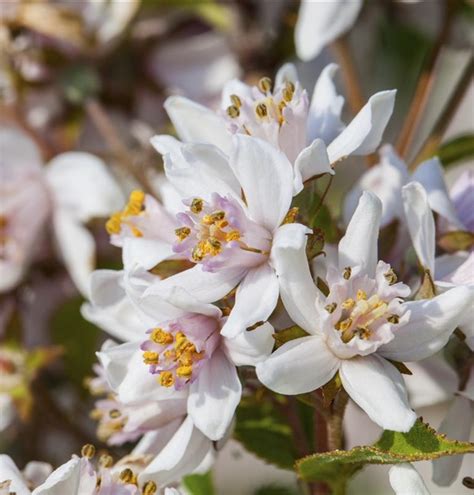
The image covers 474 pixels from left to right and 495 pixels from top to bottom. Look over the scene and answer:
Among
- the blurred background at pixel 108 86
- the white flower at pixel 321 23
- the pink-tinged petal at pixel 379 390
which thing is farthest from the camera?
the blurred background at pixel 108 86

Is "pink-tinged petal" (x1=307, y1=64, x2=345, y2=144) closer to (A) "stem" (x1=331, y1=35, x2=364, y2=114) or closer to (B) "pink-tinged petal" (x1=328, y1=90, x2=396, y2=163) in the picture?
(B) "pink-tinged petal" (x1=328, y1=90, x2=396, y2=163)

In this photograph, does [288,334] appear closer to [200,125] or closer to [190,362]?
[190,362]

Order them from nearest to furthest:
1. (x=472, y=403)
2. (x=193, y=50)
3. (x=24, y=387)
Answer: (x=472, y=403) < (x=24, y=387) < (x=193, y=50)

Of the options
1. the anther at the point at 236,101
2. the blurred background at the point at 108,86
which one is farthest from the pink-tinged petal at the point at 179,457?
the blurred background at the point at 108,86

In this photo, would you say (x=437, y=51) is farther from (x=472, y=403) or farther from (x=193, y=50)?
(x=472, y=403)

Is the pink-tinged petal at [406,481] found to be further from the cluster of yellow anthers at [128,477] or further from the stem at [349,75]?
the stem at [349,75]

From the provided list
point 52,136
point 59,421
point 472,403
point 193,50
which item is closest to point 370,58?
point 193,50
